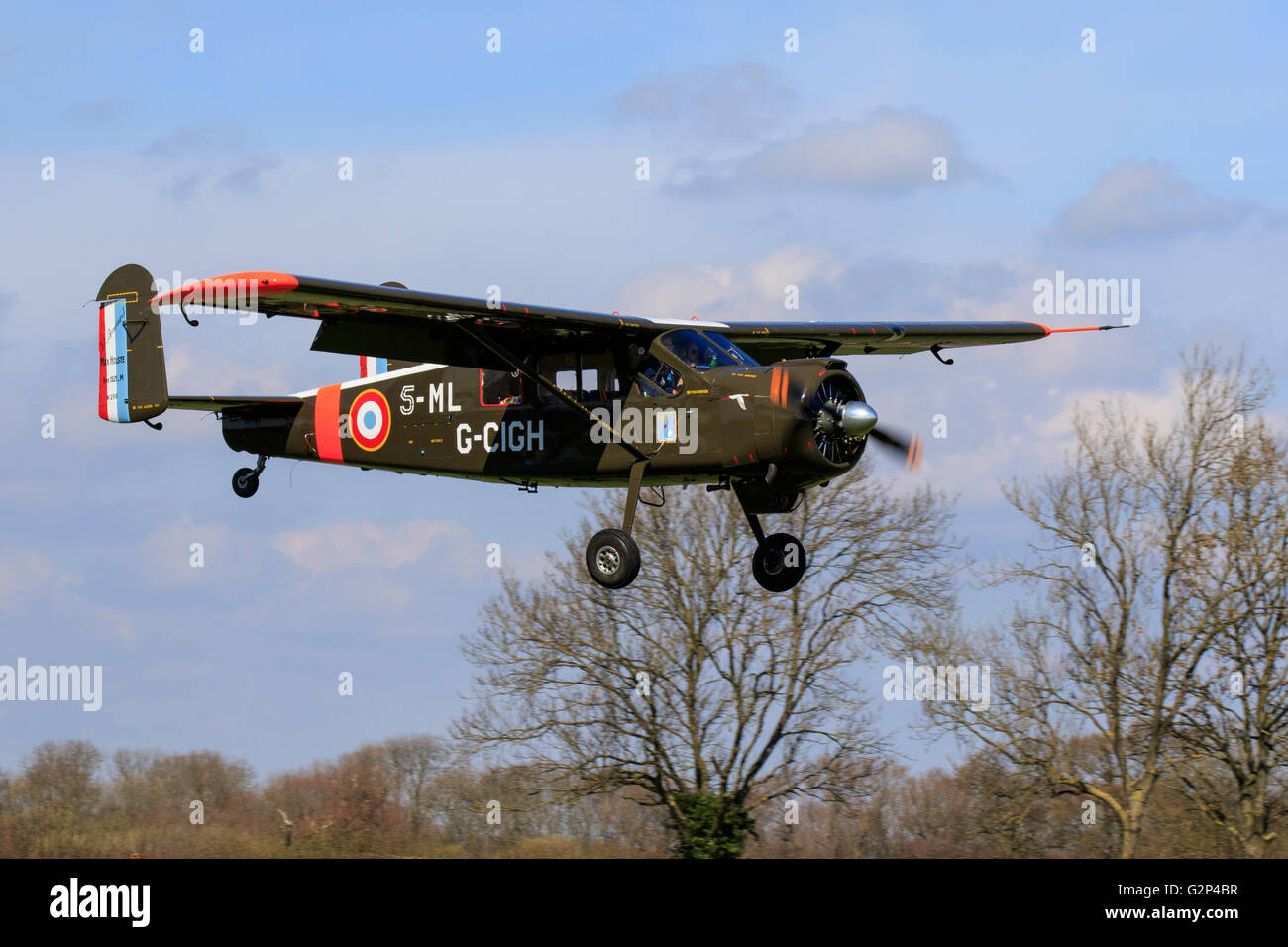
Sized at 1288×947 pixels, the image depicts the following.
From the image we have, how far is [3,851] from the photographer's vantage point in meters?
27.9

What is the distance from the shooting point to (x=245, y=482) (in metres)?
22.2

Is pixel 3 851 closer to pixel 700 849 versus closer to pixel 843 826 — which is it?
pixel 700 849

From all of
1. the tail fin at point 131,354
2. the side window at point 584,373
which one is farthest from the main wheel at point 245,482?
the side window at point 584,373

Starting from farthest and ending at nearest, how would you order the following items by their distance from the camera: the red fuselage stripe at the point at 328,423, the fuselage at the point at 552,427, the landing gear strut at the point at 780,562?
1. the red fuselage stripe at the point at 328,423
2. the landing gear strut at the point at 780,562
3. the fuselage at the point at 552,427

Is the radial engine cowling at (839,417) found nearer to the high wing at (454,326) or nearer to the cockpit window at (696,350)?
the cockpit window at (696,350)

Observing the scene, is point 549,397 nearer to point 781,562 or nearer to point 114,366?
point 781,562

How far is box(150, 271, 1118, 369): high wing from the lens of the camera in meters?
15.6

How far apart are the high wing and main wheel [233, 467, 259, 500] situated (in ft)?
12.4

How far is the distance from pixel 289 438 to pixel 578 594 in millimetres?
13397

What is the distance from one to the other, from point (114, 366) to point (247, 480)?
2.57 meters

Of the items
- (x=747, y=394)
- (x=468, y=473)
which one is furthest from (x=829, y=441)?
(x=468, y=473)

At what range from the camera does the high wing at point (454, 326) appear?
15594 millimetres

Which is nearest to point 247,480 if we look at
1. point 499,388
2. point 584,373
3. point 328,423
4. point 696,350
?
point 328,423

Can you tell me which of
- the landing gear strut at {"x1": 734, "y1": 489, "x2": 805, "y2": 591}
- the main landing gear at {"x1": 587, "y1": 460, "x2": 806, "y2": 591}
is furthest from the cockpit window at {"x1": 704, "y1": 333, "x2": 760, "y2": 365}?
the landing gear strut at {"x1": 734, "y1": 489, "x2": 805, "y2": 591}
